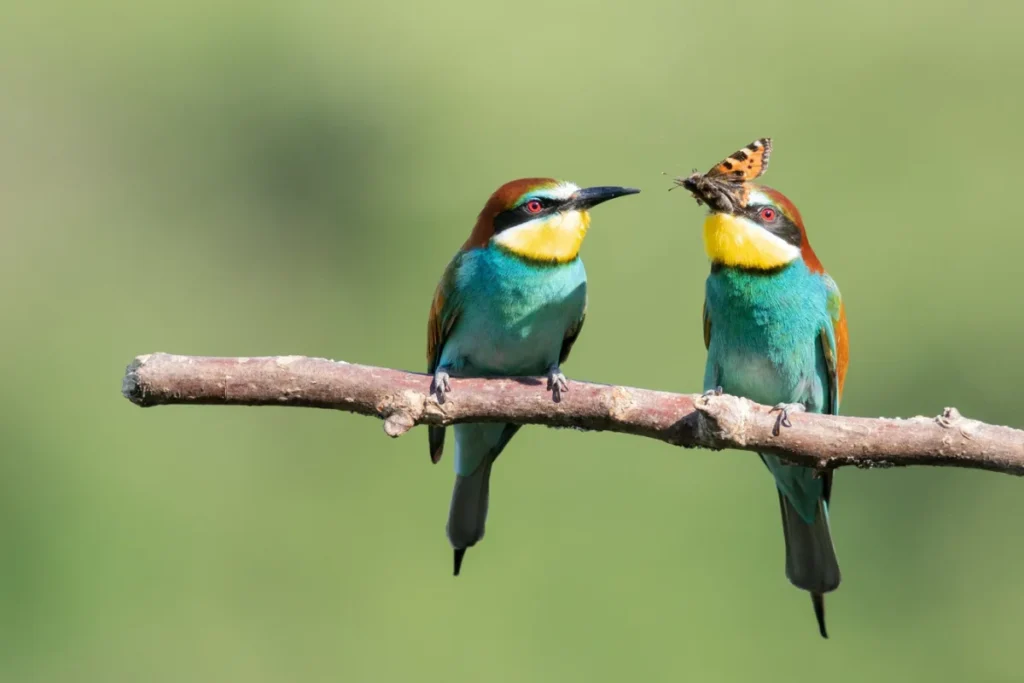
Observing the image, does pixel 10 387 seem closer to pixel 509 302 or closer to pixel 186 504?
pixel 186 504

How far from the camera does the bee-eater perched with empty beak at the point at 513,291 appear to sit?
235 centimetres

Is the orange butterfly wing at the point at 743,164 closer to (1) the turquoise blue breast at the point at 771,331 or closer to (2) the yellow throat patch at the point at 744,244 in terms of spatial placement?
(2) the yellow throat patch at the point at 744,244

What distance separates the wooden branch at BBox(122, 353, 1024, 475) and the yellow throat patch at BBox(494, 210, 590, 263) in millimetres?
518

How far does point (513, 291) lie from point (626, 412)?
0.59 meters

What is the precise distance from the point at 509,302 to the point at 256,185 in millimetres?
3156

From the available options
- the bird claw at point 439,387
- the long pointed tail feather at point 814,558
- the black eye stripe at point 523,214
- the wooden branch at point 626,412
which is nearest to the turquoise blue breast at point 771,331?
the long pointed tail feather at point 814,558

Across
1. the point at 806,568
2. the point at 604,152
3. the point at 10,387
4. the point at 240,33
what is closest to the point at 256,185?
the point at 240,33

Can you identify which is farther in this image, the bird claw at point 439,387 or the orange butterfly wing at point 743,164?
the orange butterfly wing at point 743,164

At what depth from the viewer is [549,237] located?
234 centimetres

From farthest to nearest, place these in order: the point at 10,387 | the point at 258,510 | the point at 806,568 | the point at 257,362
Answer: the point at 10,387 < the point at 258,510 < the point at 806,568 < the point at 257,362

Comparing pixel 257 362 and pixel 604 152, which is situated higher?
pixel 604 152

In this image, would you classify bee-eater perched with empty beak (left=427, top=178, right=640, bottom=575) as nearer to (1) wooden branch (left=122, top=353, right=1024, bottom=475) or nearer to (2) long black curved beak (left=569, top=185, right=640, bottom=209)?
(2) long black curved beak (left=569, top=185, right=640, bottom=209)

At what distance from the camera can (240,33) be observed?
5.49m

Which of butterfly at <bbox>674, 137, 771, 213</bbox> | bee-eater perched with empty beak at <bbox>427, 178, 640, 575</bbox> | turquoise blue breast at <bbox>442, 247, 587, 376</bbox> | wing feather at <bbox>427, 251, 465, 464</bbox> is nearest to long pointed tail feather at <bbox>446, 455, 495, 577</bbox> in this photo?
bee-eater perched with empty beak at <bbox>427, 178, 640, 575</bbox>
